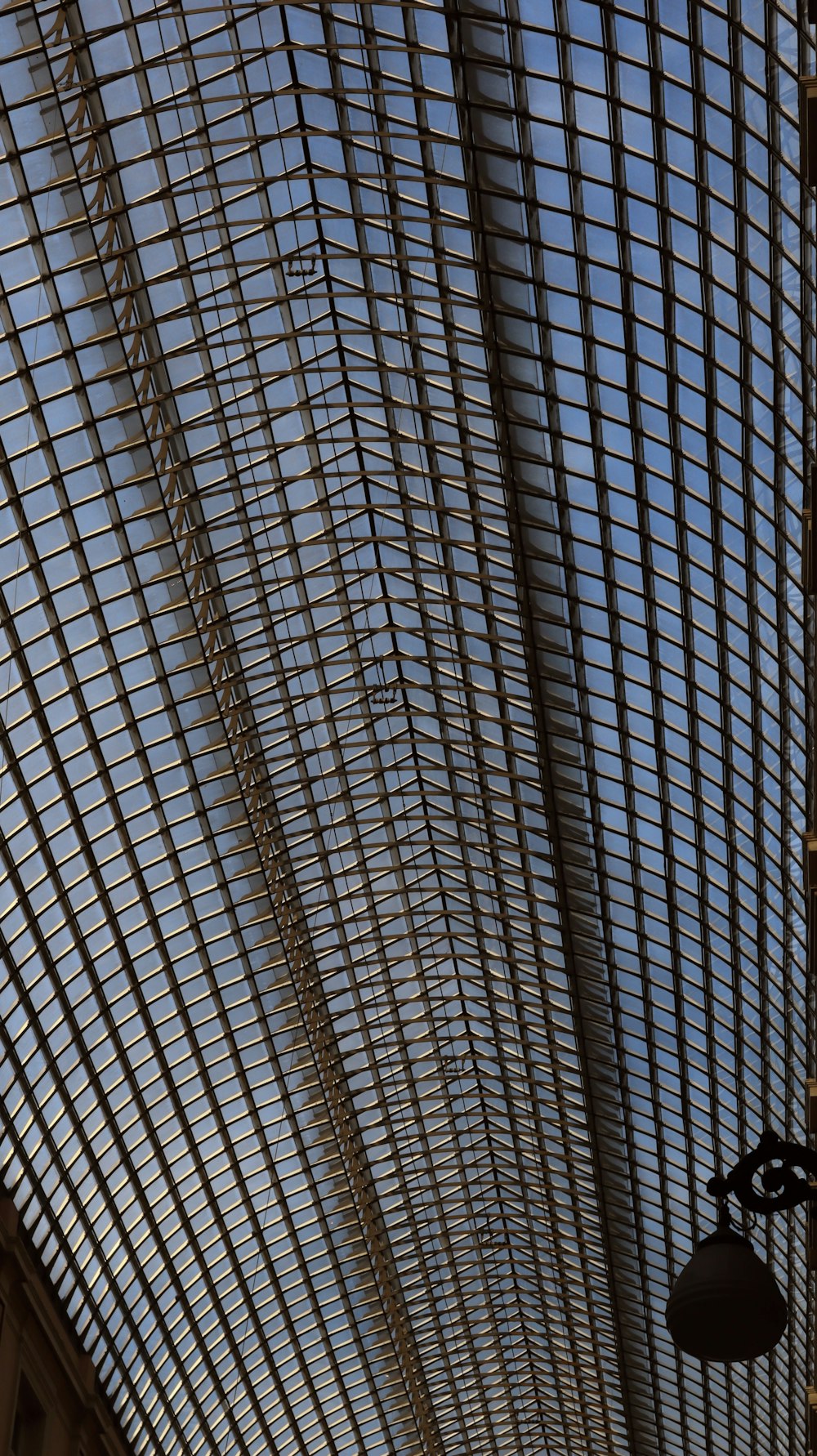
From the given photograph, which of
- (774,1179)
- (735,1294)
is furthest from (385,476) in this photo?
(735,1294)

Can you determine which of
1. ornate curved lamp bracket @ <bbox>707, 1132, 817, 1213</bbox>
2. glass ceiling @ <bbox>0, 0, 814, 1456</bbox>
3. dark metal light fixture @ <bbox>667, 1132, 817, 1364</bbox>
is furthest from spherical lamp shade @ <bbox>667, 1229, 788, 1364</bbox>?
glass ceiling @ <bbox>0, 0, 814, 1456</bbox>

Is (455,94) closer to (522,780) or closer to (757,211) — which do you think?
(757,211)

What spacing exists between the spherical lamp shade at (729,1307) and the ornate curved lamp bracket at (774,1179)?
20cm

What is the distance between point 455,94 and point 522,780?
19.7m

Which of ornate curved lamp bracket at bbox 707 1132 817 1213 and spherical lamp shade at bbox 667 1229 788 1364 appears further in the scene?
ornate curved lamp bracket at bbox 707 1132 817 1213

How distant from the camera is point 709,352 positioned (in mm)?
33312

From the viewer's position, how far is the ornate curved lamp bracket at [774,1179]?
8.49 metres

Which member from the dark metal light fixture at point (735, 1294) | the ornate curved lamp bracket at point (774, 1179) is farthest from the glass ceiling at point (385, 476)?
the dark metal light fixture at point (735, 1294)

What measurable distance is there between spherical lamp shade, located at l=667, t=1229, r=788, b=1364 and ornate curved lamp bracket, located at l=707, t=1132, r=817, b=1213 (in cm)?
20

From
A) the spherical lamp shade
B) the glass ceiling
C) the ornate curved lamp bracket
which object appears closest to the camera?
the spherical lamp shade

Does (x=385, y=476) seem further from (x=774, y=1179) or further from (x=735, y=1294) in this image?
(x=735, y=1294)

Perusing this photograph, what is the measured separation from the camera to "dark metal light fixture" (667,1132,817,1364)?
8383 millimetres

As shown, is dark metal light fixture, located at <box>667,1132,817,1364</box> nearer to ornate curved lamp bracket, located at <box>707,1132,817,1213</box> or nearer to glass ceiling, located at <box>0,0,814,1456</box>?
ornate curved lamp bracket, located at <box>707,1132,817,1213</box>

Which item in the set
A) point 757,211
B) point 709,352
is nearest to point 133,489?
point 709,352
